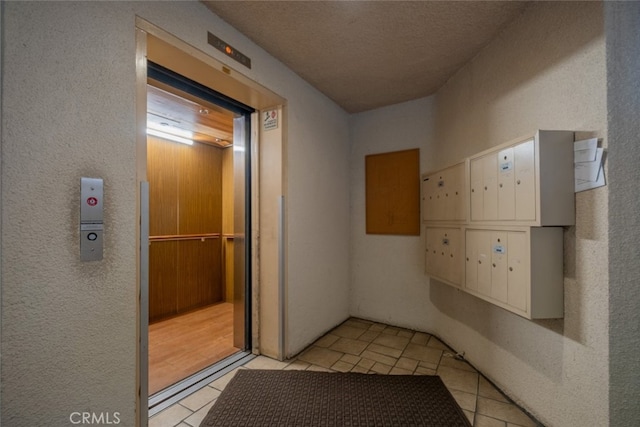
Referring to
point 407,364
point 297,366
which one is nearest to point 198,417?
point 297,366

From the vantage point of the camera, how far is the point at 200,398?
6.52 ft

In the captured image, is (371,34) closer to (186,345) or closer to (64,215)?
(64,215)

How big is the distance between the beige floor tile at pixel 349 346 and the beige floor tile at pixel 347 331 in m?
0.11

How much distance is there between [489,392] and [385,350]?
3.14 ft

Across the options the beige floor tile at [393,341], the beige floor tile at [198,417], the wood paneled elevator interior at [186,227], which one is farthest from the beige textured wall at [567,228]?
the wood paneled elevator interior at [186,227]

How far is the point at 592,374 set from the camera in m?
1.45

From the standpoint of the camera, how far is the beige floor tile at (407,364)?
244 cm

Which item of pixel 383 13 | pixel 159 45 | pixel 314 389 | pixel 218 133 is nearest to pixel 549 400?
pixel 314 389

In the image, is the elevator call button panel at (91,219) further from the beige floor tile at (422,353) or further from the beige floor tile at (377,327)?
the beige floor tile at (377,327)

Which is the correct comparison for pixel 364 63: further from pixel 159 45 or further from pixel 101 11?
pixel 101 11

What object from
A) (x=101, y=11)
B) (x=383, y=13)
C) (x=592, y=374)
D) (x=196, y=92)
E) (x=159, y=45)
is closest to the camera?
(x=101, y=11)

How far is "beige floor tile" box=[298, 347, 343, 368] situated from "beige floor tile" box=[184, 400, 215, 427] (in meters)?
0.97

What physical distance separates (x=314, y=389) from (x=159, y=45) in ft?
Result: 8.87

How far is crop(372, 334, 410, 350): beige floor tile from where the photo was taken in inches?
113
